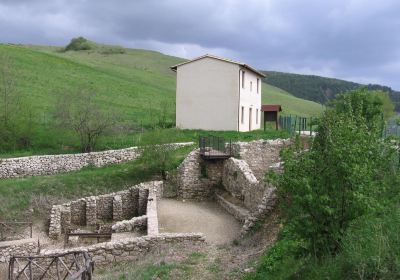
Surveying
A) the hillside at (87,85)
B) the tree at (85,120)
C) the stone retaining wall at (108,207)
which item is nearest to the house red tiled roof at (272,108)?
the hillside at (87,85)

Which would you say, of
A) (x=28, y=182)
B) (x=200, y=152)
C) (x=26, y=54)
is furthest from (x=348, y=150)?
(x=26, y=54)

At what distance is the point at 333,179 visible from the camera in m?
10.3

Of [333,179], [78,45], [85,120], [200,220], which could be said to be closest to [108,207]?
[200,220]

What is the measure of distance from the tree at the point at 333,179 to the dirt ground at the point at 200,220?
829 centimetres

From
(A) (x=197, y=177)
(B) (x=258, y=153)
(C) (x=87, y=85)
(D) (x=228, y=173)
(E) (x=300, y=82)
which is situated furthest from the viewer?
(E) (x=300, y=82)

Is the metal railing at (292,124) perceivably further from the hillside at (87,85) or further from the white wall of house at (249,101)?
the hillside at (87,85)

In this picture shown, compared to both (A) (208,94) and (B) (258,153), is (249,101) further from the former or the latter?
(B) (258,153)

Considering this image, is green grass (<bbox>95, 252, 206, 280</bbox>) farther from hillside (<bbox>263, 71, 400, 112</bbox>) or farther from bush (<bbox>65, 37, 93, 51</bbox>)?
hillside (<bbox>263, 71, 400, 112</bbox>)

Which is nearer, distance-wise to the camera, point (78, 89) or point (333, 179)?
point (333, 179)

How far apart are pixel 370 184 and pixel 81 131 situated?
2769cm

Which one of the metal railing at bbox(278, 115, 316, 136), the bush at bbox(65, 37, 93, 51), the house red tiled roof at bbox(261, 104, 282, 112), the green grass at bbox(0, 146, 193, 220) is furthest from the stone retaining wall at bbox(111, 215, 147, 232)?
the bush at bbox(65, 37, 93, 51)

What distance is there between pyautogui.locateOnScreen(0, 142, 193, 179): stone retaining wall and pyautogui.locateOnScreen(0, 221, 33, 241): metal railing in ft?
25.7

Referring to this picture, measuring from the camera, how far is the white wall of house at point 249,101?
3897 cm

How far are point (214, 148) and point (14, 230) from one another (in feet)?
39.9
